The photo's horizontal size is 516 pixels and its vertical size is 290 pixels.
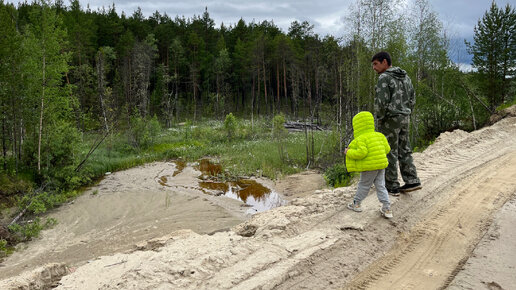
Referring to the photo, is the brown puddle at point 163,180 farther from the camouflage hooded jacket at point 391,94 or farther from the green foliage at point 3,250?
the camouflage hooded jacket at point 391,94

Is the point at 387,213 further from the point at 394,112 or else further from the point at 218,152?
the point at 218,152

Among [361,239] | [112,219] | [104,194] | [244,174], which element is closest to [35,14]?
[104,194]

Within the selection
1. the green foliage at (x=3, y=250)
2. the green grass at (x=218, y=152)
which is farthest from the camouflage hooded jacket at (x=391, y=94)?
the green grass at (x=218, y=152)

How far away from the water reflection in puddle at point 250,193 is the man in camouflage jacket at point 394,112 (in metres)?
5.60

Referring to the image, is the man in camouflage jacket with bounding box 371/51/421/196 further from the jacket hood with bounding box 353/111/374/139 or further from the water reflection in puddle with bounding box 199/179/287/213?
the water reflection in puddle with bounding box 199/179/287/213

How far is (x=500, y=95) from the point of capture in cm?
1873

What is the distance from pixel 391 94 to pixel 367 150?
4.01 ft

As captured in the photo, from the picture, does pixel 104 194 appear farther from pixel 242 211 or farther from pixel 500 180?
pixel 500 180

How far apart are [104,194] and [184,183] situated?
119 inches

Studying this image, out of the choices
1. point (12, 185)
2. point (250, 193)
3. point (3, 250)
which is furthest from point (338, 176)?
point (12, 185)

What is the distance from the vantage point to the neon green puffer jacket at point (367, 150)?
14.3 ft

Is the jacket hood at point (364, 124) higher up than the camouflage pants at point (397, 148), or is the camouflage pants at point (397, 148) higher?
the jacket hood at point (364, 124)

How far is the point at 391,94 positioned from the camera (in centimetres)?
506

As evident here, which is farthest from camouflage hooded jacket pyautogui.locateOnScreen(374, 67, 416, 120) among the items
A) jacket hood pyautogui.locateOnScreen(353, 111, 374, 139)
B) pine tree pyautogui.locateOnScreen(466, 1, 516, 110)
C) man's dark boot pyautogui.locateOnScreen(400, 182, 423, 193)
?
pine tree pyautogui.locateOnScreen(466, 1, 516, 110)
